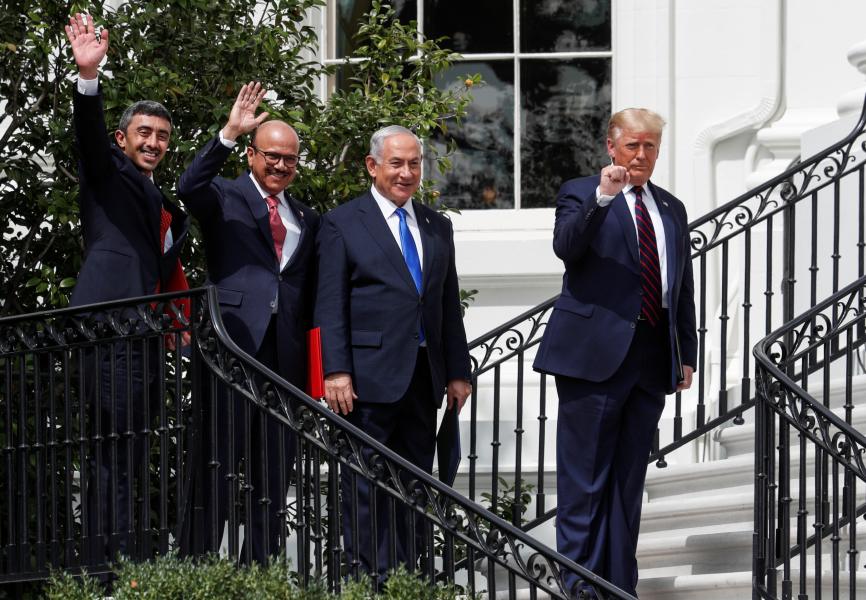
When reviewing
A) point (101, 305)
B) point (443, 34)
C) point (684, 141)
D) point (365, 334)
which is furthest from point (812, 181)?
point (101, 305)

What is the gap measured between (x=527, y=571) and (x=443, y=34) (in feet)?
19.7

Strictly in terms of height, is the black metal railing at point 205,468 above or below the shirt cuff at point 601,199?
below

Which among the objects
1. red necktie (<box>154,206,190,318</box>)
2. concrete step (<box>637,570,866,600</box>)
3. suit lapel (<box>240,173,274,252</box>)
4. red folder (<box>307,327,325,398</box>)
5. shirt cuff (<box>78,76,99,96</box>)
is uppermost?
shirt cuff (<box>78,76,99,96</box>)

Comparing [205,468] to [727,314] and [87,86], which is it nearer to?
[87,86]

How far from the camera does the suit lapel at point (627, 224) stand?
23.4 ft

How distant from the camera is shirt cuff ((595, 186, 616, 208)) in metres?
6.79

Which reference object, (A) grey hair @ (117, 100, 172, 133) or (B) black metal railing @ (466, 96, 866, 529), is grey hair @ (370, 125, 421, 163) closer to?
(A) grey hair @ (117, 100, 172, 133)

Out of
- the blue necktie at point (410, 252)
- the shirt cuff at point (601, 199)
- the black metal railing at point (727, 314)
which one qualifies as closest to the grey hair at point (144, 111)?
the blue necktie at point (410, 252)

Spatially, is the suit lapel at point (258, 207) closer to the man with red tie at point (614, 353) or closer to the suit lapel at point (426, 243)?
the suit lapel at point (426, 243)

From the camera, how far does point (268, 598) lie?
611cm

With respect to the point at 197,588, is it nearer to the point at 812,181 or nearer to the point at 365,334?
the point at 365,334

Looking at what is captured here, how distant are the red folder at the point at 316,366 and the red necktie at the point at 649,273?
4.28 ft

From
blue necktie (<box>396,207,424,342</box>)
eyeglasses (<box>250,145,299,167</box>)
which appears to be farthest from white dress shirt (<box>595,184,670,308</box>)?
eyeglasses (<box>250,145,299,167</box>)

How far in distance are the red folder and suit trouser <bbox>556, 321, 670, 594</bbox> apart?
0.99 meters
